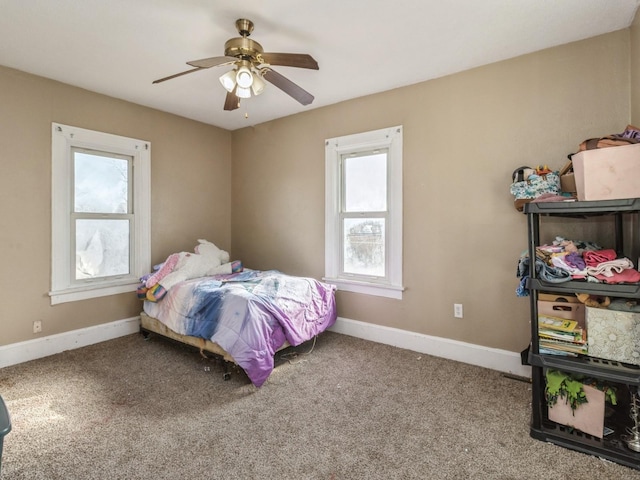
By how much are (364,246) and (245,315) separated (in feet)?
5.11

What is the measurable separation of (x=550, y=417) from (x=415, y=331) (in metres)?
1.32

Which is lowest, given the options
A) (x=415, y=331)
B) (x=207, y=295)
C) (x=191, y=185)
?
(x=415, y=331)

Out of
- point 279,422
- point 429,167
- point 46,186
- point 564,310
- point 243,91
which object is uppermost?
point 243,91

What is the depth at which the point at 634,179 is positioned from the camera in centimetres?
173

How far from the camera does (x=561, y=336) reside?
75.7 inches

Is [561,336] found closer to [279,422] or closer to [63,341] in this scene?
[279,422]

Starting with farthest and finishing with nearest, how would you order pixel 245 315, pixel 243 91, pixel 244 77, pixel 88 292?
pixel 88 292 < pixel 245 315 < pixel 243 91 < pixel 244 77

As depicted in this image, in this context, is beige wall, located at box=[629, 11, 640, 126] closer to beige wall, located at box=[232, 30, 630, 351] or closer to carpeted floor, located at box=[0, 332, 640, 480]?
beige wall, located at box=[232, 30, 630, 351]

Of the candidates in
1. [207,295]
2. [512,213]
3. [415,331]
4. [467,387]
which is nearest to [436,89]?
[512,213]

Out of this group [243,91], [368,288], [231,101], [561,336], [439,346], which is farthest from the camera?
[368,288]

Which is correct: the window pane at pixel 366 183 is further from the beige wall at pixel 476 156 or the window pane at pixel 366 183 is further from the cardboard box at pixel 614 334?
the cardboard box at pixel 614 334

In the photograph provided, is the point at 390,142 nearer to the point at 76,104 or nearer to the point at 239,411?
the point at 239,411

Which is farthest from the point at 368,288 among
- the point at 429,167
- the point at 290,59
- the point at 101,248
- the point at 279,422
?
the point at 101,248

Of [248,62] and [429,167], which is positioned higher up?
Answer: [248,62]
